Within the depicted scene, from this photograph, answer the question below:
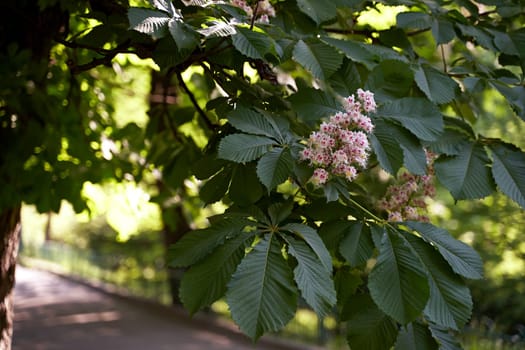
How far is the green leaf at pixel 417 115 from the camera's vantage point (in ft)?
6.14

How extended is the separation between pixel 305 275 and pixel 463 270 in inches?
17.9

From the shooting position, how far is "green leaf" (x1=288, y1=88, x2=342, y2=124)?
1.89 m

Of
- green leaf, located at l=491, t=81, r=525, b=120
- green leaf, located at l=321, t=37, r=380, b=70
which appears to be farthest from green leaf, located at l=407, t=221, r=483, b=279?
green leaf, located at l=491, t=81, r=525, b=120

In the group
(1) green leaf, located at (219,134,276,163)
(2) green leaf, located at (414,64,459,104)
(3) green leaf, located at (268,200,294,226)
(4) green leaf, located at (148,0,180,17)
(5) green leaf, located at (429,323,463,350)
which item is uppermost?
(4) green leaf, located at (148,0,180,17)

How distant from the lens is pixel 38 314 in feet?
39.6

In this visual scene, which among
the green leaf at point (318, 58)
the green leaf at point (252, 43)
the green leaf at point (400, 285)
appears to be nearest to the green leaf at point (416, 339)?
the green leaf at point (400, 285)

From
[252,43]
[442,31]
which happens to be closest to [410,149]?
[252,43]

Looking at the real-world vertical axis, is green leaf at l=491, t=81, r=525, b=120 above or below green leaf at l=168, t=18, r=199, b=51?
below

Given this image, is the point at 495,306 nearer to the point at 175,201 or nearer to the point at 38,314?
the point at 175,201

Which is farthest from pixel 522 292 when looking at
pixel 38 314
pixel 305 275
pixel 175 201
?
pixel 38 314

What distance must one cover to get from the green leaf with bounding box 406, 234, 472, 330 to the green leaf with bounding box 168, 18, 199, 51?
783mm

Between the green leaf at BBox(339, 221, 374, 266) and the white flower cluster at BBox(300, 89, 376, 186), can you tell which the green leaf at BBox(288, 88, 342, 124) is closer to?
the white flower cluster at BBox(300, 89, 376, 186)

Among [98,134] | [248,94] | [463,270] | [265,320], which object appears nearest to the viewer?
[265,320]

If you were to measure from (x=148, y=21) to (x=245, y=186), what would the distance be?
575mm
